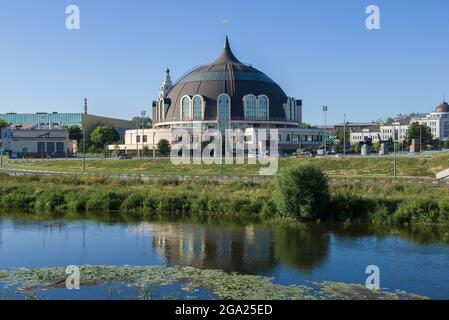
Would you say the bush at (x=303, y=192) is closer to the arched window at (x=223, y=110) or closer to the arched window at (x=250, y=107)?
the arched window at (x=223, y=110)

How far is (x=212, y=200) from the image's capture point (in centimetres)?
4072

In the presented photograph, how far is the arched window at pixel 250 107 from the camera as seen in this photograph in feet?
371

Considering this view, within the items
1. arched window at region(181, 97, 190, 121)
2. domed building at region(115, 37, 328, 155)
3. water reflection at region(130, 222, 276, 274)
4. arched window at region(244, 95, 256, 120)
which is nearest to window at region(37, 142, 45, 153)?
domed building at region(115, 37, 328, 155)

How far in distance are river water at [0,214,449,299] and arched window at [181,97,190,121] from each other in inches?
3133

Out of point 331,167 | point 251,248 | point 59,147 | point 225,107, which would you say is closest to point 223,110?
point 225,107

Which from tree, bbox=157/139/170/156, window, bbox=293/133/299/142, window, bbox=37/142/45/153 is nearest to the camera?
tree, bbox=157/139/170/156

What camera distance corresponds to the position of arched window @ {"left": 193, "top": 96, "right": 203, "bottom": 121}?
11406cm

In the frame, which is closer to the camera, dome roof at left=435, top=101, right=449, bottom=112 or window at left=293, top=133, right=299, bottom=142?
window at left=293, top=133, right=299, bottom=142

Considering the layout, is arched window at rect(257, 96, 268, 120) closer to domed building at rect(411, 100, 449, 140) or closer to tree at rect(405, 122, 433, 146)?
tree at rect(405, 122, 433, 146)

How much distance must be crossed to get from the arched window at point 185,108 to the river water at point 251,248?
79585mm

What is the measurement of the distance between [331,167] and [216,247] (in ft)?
119

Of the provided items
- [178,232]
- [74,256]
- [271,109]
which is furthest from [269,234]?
[271,109]

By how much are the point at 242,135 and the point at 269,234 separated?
73.6 meters
